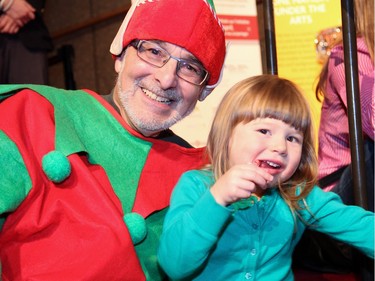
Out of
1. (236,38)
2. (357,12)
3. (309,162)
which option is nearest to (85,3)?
(236,38)

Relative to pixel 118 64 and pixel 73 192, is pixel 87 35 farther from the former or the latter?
pixel 73 192

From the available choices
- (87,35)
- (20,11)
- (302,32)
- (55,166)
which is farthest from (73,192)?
(87,35)

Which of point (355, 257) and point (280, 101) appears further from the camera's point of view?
point (355, 257)

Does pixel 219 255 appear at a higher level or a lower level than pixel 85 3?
lower

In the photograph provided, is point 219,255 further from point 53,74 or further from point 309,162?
point 53,74

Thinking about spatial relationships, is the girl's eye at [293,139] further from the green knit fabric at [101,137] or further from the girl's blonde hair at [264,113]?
the green knit fabric at [101,137]

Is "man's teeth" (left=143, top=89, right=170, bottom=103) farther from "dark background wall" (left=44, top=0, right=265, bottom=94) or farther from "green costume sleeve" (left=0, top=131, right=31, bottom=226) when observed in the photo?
"dark background wall" (left=44, top=0, right=265, bottom=94)

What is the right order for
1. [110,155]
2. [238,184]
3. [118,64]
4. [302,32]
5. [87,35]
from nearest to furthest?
[238,184] < [110,155] < [118,64] < [302,32] < [87,35]

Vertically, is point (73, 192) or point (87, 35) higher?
point (87, 35)

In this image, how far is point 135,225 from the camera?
1.16 meters

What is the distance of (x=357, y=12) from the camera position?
1.71m

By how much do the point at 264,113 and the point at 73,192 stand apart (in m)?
0.41

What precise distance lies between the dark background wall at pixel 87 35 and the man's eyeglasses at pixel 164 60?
2.78 meters

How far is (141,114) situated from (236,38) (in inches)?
50.8
